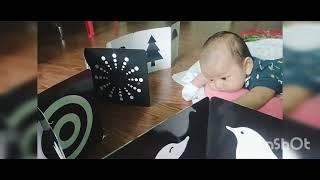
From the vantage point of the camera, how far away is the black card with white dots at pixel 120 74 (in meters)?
1.14

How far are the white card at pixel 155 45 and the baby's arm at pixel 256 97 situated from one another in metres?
0.25

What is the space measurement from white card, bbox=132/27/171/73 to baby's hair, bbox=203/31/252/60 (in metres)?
0.13

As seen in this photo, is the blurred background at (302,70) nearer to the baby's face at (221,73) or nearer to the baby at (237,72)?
the baby at (237,72)

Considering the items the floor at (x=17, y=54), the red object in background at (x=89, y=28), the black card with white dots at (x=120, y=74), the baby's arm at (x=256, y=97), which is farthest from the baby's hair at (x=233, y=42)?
the floor at (x=17, y=54)

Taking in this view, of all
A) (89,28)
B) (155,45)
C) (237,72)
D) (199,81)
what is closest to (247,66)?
(237,72)

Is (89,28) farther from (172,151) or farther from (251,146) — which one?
(251,146)

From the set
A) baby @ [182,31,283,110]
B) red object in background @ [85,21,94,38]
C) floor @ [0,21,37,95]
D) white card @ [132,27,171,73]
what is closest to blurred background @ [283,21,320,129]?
baby @ [182,31,283,110]

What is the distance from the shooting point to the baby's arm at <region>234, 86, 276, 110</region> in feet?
3.71

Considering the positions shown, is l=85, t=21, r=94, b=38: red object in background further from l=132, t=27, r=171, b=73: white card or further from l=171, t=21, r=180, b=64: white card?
l=171, t=21, r=180, b=64: white card

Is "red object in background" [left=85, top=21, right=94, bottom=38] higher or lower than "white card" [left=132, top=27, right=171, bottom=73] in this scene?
higher

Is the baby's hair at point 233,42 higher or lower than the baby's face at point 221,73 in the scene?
higher

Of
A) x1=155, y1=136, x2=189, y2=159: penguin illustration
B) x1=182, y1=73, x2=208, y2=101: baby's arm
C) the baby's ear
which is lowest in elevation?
x1=155, y1=136, x2=189, y2=159: penguin illustration
